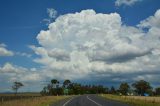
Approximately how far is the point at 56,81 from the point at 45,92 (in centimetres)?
846

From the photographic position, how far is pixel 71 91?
647ft

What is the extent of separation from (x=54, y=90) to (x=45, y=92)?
20.6 ft

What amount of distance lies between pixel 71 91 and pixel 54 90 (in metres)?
12.3

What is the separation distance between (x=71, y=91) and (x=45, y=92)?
14.6 meters

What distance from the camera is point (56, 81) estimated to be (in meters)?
191

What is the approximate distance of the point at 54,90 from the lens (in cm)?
18850

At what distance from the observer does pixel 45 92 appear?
19200 cm
